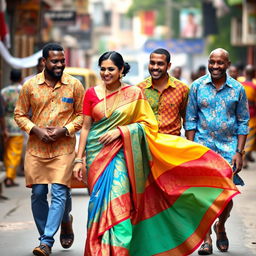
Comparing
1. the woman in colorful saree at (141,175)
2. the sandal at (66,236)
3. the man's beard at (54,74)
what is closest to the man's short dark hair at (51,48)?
the man's beard at (54,74)

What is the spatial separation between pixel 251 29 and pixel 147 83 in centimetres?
2818

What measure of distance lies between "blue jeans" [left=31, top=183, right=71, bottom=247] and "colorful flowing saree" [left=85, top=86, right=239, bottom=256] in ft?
2.28

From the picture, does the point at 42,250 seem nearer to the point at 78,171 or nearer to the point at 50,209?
the point at 50,209

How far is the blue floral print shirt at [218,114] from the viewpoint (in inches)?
364

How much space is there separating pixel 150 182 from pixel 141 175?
8.4 inches

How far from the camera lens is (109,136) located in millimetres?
8133

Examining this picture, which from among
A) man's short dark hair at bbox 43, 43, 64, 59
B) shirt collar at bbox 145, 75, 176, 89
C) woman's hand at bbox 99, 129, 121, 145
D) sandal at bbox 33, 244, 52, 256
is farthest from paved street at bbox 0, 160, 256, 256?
man's short dark hair at bbox 43, 43, 64, 59

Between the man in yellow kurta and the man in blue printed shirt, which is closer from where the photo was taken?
the man in yellow kurta

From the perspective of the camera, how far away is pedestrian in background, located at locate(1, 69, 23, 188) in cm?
1574

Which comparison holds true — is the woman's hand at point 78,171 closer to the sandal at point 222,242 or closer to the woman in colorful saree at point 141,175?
the woman in colorful saree at point 141,175

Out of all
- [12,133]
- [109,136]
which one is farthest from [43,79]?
[12,133]

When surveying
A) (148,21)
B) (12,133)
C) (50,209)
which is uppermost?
(50,209)

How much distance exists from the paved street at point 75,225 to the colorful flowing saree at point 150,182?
3.23 feet

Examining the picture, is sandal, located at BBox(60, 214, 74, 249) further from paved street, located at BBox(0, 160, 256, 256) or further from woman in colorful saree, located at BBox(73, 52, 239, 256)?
woman in colorful saree, located at BBox(73, 52, 239, 256)
